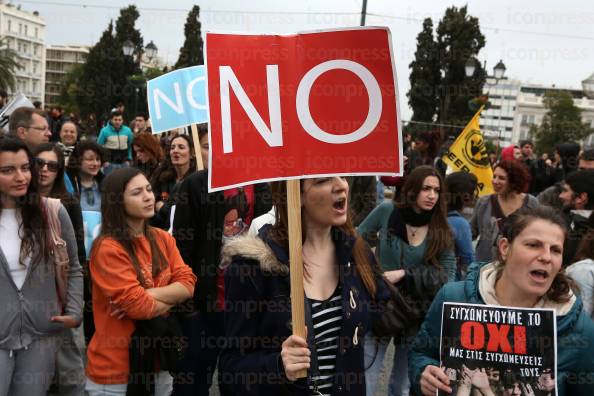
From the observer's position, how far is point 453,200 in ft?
18.5

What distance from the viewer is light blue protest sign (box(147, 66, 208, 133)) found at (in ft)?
18.7

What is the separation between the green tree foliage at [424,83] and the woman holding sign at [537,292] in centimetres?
4295

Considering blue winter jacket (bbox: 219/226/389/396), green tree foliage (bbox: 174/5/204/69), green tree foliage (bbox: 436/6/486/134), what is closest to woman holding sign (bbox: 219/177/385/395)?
blue winter jacket (bbox: 219/226/389/396)

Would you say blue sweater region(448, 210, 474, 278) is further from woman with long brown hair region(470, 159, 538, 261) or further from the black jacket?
the black jacket

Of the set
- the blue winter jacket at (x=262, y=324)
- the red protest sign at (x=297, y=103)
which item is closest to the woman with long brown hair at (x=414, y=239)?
the blue winter jacket at (x=262, y=324)

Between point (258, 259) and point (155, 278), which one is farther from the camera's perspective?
point (155, 278)

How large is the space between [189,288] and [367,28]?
2.06m

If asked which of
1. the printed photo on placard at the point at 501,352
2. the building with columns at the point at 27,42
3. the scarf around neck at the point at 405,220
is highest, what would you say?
the building with columns at the point at 27,42

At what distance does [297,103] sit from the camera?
2.42 meters

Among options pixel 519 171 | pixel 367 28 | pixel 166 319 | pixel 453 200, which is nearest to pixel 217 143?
pixel 367 28

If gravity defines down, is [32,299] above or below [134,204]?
below

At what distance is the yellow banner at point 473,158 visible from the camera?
31.4ft

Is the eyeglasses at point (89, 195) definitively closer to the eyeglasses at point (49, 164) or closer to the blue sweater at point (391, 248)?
the eyeglasses at point (49, 164)

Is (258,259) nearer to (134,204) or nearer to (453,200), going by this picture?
(134,204)
